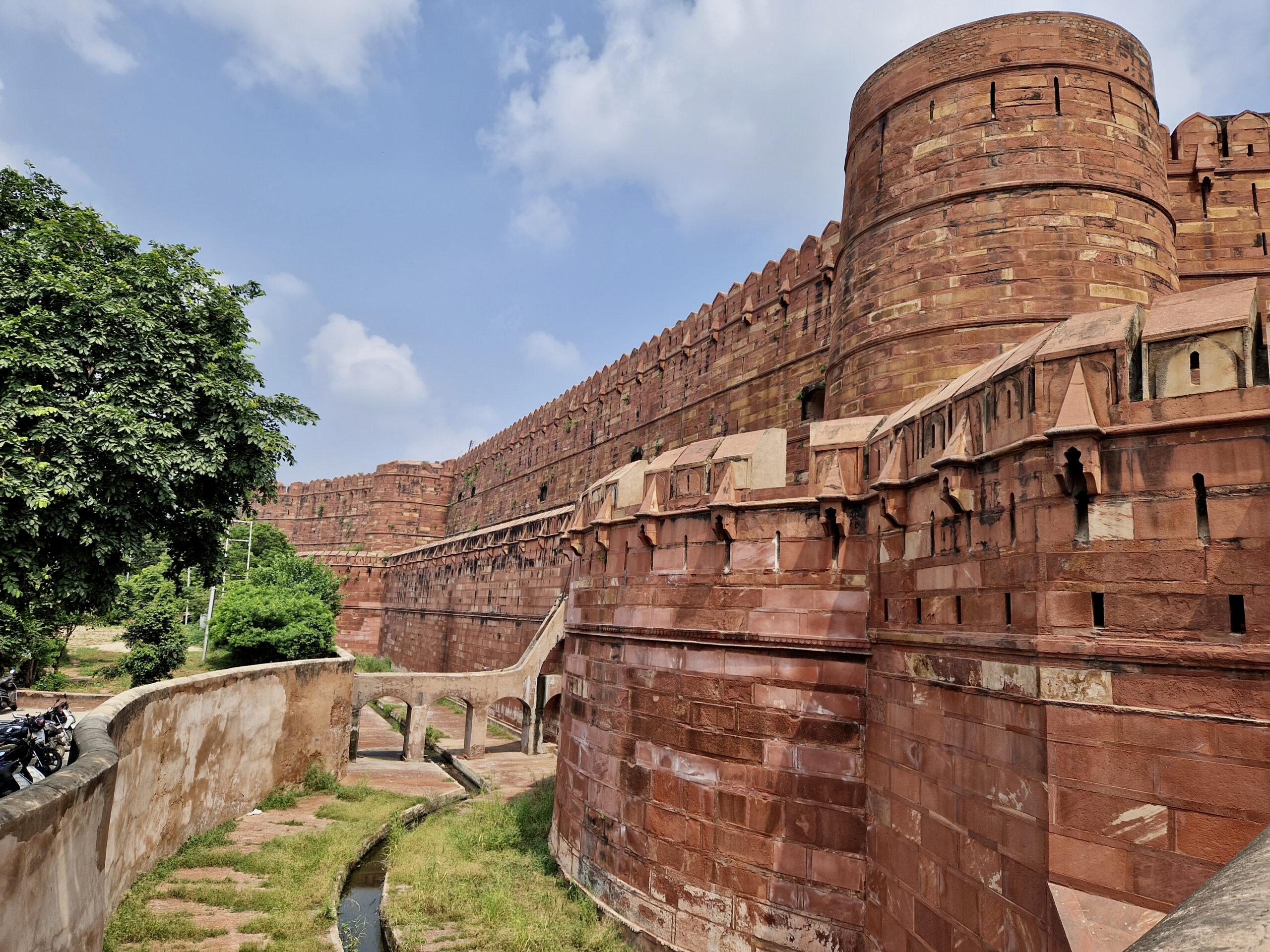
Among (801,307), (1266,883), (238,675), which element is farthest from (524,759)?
(1266,883)

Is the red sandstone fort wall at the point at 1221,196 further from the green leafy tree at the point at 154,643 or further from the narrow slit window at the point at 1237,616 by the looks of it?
the green leafy tree at the point at 154,643

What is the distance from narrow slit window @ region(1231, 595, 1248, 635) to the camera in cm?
406

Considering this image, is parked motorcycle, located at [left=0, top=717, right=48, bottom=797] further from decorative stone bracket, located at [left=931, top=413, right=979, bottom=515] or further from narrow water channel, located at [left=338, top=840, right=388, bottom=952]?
decorative stone bracket, located at [left=931, top=413, right=979, bottom=515]

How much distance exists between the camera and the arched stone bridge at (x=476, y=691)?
18.5 m

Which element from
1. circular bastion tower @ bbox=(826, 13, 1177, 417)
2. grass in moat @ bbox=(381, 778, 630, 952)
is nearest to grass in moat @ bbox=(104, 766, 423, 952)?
grass in moat @ bbox=(381, 778, 630, 952)

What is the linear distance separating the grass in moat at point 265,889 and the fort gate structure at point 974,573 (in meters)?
2.80

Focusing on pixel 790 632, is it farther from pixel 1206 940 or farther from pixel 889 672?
pixel 1206 940

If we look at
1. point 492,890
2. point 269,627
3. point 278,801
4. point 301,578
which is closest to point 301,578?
point 301,578

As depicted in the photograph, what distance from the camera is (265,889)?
30.1ft

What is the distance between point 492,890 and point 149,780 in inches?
155

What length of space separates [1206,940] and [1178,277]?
1066 centimetres

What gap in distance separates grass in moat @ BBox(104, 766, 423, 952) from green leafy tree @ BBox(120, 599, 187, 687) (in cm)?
1136

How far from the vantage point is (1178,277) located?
10.1 m

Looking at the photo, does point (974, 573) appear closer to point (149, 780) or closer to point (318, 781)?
point (149, 780)
